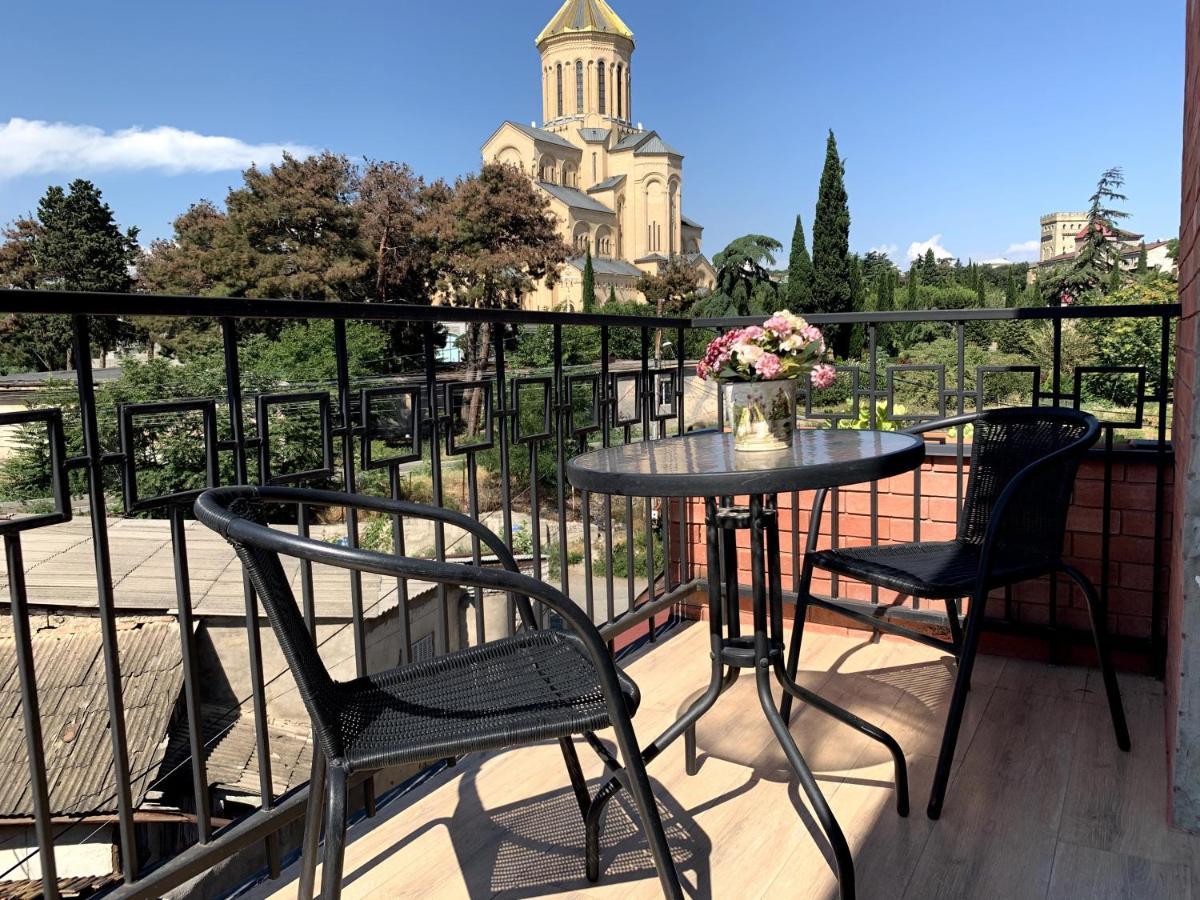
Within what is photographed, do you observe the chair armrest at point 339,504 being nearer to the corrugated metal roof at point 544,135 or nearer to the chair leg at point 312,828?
the chair leg at point 312,828

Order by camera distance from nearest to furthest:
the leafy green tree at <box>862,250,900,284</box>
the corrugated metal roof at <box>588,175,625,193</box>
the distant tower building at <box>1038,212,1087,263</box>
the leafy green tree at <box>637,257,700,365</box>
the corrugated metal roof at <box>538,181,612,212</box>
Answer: the leafy green tree at <box>637,257,700,365</box> < the leafy green tree at <box>862,250,900,284</box> < the corrugated metal roof at <box>538,181,612,212</box> < the corrugated metal roof at <box>588,175,625,193</box> < the distant tower building at <box>1038,212,1087,263</box>

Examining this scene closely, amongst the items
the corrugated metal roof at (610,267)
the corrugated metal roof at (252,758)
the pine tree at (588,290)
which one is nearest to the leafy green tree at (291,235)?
the pine tree at (588,290)

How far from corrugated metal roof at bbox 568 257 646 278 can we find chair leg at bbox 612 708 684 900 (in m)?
43.7

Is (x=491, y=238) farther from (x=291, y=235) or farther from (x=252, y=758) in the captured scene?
(x=252, y=758)

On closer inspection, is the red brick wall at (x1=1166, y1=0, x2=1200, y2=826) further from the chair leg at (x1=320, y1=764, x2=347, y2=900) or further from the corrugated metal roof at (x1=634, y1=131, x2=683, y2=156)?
the corrugated metal roof at (x1=634, y1=131, x2=683, y2=156)

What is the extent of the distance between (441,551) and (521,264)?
25008mm

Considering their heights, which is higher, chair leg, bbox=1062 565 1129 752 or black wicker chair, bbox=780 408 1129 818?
black wicker chair, bbox=780 408 1129 818

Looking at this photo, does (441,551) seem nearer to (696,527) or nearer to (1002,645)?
(696,527)

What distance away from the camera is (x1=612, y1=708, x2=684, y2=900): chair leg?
3.53 ft

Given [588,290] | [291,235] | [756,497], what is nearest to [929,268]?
[588,290]

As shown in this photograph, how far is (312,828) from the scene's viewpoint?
1.18 meters

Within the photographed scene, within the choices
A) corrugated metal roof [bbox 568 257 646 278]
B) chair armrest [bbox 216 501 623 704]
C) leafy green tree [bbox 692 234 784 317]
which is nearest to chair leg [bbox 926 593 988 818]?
chair armrest [bbox 216 501 623 704]

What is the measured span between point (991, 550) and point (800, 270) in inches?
1135

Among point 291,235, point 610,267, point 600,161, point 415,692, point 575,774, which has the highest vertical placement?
point 600,161
